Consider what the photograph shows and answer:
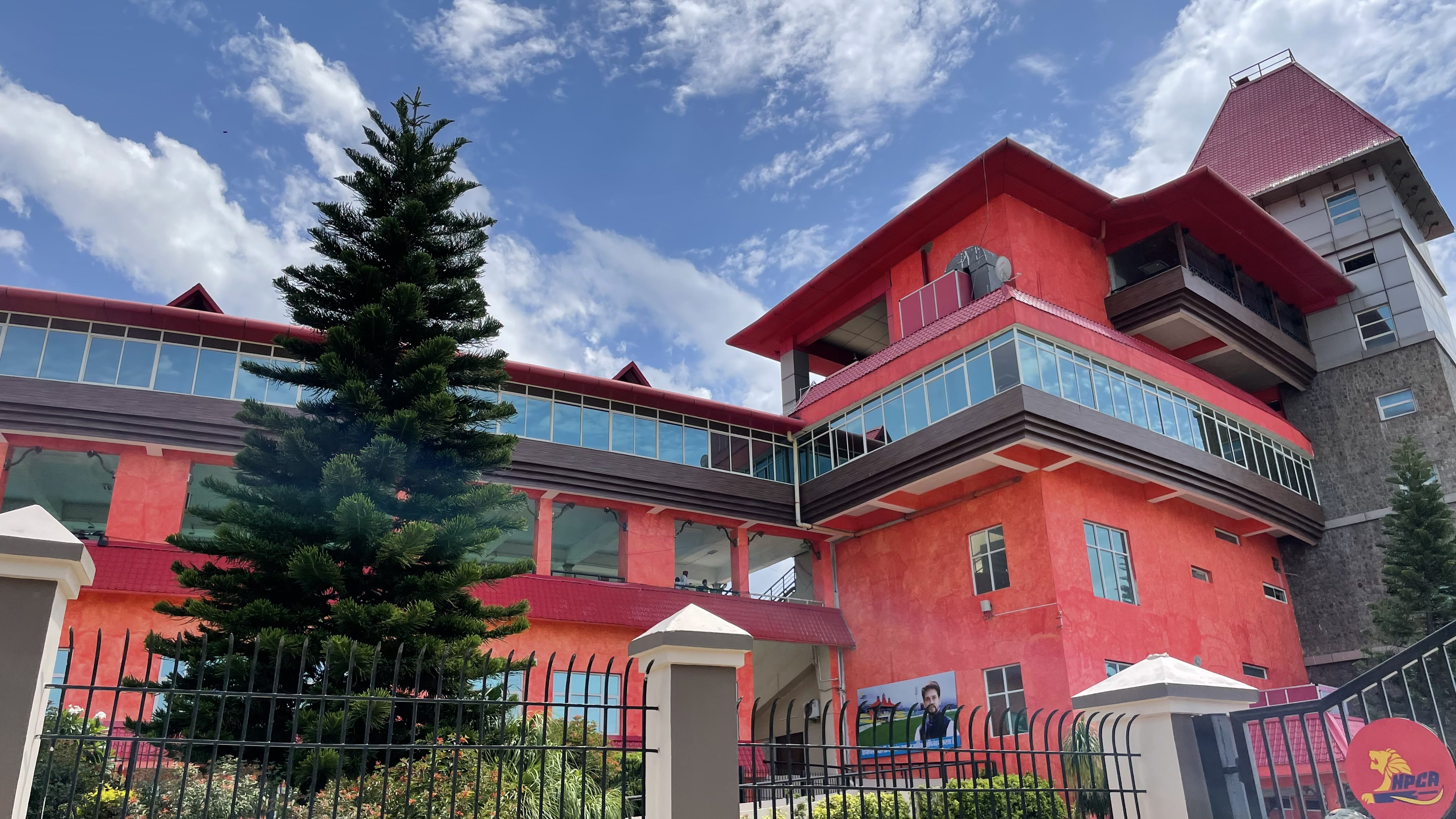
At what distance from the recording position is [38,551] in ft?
13.3

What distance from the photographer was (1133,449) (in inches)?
798

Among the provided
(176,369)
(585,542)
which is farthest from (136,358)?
(585,542)

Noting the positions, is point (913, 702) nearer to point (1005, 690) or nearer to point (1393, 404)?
point (1005, 690)

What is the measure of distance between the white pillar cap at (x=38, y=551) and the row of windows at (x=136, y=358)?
609 inches

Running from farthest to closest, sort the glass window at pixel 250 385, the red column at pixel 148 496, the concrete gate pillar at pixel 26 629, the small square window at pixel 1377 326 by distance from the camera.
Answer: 1. the small square window at pixel 1377 326
2. the glass window at pixel 250 385
3. the red column at pixel 148 496
4. the concrete gate pillar at pixel 26 629

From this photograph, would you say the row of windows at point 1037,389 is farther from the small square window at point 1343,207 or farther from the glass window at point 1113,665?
the small square window at point 1343,207

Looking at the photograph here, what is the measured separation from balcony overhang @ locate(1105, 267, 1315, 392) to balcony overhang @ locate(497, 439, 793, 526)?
31.1ft

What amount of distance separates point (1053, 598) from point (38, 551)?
17.5 metres

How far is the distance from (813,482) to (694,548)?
6408 mm

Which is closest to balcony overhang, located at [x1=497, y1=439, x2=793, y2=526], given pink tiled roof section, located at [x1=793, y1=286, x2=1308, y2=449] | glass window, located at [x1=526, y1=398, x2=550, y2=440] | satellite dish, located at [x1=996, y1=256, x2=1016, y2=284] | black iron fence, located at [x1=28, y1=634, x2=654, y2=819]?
glass window, located at [x1=526, y1=398, x2=550, y2=440]

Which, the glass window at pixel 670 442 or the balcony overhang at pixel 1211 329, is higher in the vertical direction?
the balcony overhang at pixel 1211 329

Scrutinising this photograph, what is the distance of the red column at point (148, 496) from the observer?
59.7 feet

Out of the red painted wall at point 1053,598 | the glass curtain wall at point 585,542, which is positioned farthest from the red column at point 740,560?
the glass curtain wall at point 585,542

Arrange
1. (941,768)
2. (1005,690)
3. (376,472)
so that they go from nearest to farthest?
(941,768) < (376,472) < (1005,690)
